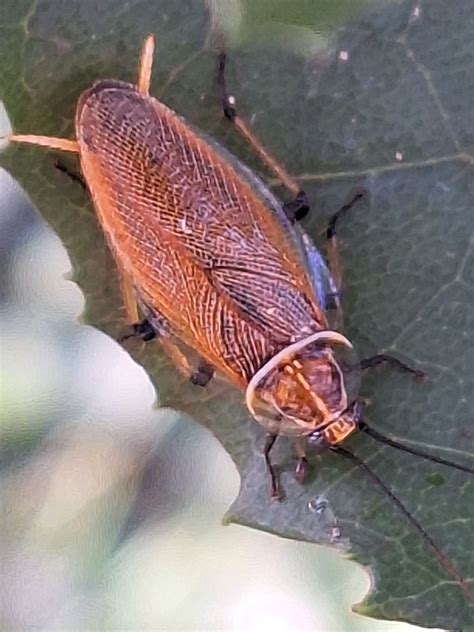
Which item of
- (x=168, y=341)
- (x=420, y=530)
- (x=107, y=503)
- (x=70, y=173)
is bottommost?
(x=107, y=503)

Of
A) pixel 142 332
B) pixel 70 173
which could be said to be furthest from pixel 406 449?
pixel 70 173

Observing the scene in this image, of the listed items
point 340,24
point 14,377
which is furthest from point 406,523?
point 14,377

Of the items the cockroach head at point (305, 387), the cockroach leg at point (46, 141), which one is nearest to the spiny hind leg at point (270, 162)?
the cockroach head at point (305, 387)

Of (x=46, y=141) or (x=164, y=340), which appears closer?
(x=46, y=141)

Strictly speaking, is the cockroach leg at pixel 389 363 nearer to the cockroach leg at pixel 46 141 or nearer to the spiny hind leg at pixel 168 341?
the spiny hind leg at pixel 168 341

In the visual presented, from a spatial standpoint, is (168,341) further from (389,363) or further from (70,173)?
(389,363)

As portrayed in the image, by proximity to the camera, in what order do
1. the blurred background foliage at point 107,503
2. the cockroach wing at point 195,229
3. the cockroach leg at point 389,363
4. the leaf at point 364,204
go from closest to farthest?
the leaf at point 364,204 < the cockroach wing at point 195,229 < the cockroach leg at point 389,363 < the blurred background foliage at point 107,503

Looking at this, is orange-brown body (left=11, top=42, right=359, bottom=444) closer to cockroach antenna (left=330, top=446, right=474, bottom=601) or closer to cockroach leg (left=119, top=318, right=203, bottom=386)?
cockroach leg (left=119, top=318, right=203, bottom=386)
